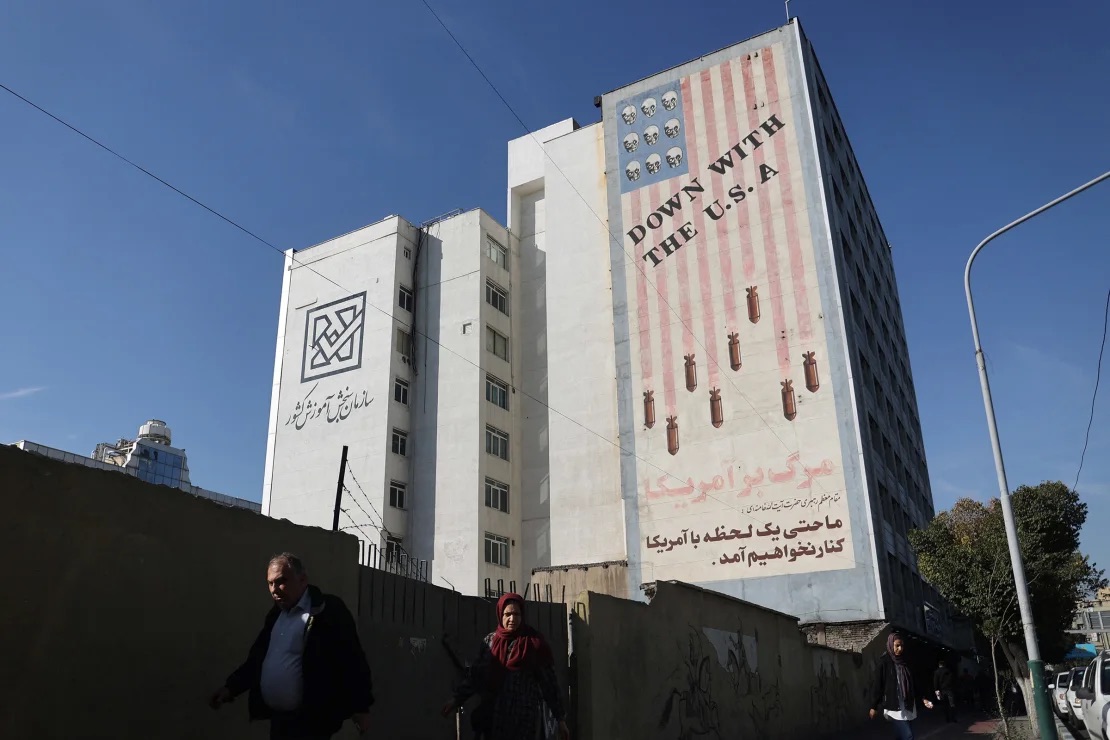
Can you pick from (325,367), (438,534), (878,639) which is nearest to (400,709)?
(878,639)

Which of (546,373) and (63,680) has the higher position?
(546,373)

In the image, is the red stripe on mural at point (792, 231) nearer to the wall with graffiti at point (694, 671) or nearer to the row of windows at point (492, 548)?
the wall with graffiti at point (694, 671)

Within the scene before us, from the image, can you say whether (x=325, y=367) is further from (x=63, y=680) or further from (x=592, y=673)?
(x=63, y=680)

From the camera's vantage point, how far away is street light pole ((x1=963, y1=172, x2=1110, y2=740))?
1008 cm

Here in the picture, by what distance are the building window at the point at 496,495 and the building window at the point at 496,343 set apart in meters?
5.94

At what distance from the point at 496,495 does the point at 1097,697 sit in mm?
24331

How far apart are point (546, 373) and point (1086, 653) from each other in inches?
2648

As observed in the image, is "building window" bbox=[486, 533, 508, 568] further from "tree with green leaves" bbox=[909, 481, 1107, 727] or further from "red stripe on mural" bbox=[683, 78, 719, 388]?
"tree with green leaves" bbox=[909, 481, 1107, 727]

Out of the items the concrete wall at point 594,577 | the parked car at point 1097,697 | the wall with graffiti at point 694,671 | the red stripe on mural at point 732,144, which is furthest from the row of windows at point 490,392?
the parked car at point 1097,697

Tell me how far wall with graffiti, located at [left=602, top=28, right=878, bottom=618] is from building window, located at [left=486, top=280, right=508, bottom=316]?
7166 mm

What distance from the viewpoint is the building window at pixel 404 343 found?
120ft

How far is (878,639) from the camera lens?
23047mm

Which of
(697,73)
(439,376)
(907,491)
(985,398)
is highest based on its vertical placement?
(697,73)

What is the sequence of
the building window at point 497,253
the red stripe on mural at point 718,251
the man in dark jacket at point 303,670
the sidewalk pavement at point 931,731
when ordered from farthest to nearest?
the building window at point 497,253, the red stripe on mural at point 718,251, the sidewalk pavement at point 931,731, the man in dark jacket at point 303,670
